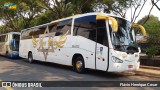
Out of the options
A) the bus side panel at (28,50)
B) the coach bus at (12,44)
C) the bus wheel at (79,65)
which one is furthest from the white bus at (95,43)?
the coach bus at (12,44)

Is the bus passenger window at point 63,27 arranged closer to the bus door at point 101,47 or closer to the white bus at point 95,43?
the white bus at point 95,43

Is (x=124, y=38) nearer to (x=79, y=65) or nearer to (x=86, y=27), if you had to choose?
(x=86, y=27)

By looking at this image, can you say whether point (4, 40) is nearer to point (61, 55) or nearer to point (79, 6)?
point (79, 6)

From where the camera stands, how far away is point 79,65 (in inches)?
566

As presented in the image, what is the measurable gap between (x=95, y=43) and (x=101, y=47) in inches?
19.8

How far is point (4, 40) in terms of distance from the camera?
2888 cm

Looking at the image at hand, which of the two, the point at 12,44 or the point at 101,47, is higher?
the point at 12,44

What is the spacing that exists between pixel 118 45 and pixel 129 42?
2.69 feet

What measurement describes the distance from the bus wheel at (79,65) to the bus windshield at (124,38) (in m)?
2.52

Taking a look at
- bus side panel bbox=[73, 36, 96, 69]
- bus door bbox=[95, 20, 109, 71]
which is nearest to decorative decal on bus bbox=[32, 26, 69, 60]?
bus side panel bbox=[73, 36, 96, 69]

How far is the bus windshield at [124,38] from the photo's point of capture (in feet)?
40.7

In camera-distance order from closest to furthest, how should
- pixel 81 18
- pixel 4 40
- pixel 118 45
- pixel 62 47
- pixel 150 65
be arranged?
pixel 118 45
pixel 81 18
pixel 62 47
pixel 150 65
pixel 4 40

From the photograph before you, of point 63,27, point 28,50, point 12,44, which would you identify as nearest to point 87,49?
point 63,27

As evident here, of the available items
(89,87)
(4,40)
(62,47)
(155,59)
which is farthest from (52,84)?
(4,40)
